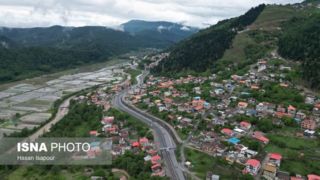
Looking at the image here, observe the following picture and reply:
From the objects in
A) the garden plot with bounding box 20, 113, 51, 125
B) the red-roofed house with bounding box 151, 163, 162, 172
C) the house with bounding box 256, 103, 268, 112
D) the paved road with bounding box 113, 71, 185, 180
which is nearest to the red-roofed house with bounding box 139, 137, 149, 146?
the paved road with bounding box 113, 71, 185, 180

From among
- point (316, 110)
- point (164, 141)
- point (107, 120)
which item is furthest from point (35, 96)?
point (316, 110)

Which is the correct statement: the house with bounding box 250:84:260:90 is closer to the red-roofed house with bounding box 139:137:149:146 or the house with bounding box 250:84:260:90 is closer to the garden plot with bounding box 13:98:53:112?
the red-roofed house with bounding box 139:137:149:146

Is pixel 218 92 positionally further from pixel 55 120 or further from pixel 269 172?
pixel 55 120

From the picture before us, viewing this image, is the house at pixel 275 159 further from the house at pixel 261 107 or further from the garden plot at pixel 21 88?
the garden plot at pixel 21 88

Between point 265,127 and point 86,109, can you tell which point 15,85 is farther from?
point 265,127

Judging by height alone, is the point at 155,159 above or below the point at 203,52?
below

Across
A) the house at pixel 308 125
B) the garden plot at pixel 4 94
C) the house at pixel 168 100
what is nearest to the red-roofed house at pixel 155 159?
the house at pixel 308 125
